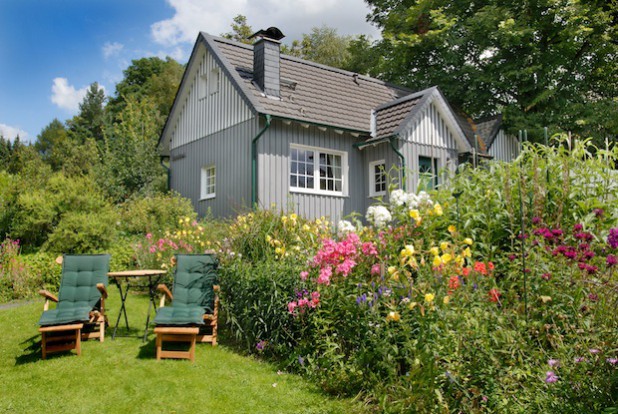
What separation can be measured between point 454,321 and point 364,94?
1284cm

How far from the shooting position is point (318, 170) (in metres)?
13.5

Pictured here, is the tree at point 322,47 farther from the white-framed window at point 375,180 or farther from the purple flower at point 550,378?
the purple flower at point 550,378

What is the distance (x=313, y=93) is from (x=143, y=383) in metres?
10.5

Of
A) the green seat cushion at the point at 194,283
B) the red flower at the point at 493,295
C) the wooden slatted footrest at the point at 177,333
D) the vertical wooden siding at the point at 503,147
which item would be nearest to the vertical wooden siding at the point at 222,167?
the green seat cushion at the point at 194,283

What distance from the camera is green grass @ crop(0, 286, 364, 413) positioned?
4.59 metres

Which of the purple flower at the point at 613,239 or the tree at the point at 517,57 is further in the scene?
the tree at the point at 517,57

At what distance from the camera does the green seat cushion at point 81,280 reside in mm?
6918

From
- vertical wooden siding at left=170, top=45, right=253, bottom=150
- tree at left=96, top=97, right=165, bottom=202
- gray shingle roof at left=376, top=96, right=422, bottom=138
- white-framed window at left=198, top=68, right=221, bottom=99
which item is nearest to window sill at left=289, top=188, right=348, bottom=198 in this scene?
gray shingle roof at left=376, top=96, right=422, bottom=138

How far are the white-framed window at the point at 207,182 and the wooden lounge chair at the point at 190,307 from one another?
24.7ft

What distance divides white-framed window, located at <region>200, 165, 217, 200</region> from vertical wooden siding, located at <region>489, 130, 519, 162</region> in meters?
9.54

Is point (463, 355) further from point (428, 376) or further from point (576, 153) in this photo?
point (576, 153)

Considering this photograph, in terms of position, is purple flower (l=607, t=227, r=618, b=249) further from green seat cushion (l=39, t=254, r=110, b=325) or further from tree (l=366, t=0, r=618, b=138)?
tree (l=366, t=0, r=618, b=138)

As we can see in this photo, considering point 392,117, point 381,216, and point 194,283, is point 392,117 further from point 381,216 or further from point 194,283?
point 381,216

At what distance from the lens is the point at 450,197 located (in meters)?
6.07
